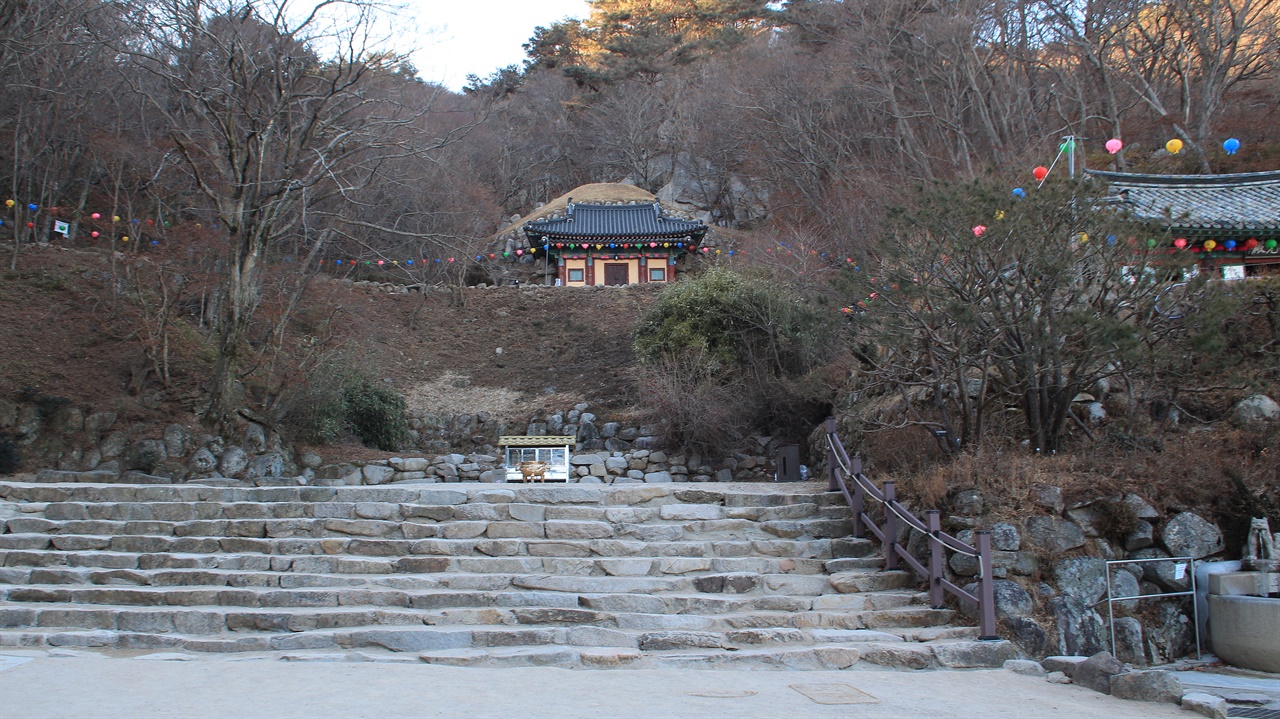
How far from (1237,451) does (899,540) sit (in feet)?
13.4

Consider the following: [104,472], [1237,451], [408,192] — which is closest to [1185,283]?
[1237,451]

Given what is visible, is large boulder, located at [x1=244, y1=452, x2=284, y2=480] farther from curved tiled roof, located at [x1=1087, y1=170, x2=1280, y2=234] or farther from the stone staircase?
curved tiled roof, located at [x1=1087, y1=170, x2=1280, y2=234]

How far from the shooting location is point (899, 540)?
8234mm

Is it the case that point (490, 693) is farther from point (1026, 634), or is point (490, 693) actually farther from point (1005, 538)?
point (1005, 538)

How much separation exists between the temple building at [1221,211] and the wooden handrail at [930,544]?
8.29 metres

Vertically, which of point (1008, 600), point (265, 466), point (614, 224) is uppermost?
point (614, 224)

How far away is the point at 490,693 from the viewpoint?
17.4ft

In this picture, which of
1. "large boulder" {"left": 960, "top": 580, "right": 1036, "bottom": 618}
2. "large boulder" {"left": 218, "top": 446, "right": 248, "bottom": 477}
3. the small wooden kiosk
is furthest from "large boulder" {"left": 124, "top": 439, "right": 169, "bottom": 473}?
"large boulder" {"left": 960, "top": 580, "right": 1036, "bottom": 618}

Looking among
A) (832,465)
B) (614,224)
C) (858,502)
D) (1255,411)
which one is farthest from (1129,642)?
(614,224)

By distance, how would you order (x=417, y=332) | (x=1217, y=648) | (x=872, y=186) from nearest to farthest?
(x=1217, y=648) < (x=872, y=186) < (x=417, y=332)

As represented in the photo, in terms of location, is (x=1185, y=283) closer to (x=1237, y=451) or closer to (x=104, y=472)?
(x=1237, y=451)

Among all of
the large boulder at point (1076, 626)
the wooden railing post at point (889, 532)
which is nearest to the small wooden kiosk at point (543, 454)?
the wooden railing post at point (889, 532)

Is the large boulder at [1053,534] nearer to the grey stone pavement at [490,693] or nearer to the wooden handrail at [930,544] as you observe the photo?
the wooden handrail at [930,544]

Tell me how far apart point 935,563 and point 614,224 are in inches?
1032
